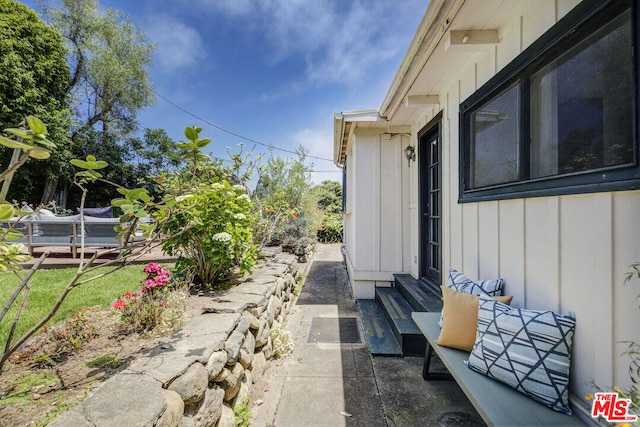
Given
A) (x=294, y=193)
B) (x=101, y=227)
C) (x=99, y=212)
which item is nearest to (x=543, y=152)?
(x=294, y=193)

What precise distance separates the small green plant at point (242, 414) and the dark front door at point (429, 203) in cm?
260

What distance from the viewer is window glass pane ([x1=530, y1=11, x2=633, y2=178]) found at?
1190mm

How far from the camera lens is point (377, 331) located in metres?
3.26

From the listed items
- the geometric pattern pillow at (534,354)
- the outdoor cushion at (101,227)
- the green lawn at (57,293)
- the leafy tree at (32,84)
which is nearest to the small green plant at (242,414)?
the geometric pattern pillow at (534,354)

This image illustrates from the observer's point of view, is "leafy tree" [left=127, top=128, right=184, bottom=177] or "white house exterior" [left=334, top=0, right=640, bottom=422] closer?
"white house exterior" [left=334, top=0, right=640, bottom=422]

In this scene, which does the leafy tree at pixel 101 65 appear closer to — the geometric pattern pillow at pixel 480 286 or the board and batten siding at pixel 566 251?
the board and batten siding at pixel 566 251

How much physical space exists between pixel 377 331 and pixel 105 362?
2634mm

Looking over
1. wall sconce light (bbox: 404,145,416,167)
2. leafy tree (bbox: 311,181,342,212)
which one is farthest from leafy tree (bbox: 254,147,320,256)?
leafy tree (bbox: 311,181,342,212)

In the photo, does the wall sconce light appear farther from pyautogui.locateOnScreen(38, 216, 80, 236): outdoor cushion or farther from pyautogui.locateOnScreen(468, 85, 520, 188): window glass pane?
pyautogui.locateOnScreen(38, 216, 80, 236): outdoor cushion

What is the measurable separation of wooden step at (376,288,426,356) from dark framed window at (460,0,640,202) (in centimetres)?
153

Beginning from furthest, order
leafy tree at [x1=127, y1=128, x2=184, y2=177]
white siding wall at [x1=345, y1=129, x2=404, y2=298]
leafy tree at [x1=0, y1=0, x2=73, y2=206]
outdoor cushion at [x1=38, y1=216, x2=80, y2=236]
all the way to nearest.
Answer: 1. leafy tree at [x1=127, y1=128, x2=184, y2=177]
2. leafy tree at [x1=0, y1=0, x2=73, y2=206]
3. outdoor cushion at [x1=38, y1=216, x2=80, y2=236]
4. white siding wall at [x1=345, y1=129, x2=404, y2=298]

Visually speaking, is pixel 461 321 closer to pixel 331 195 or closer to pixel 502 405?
pixel 502 405

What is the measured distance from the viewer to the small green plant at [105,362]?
5.53ft

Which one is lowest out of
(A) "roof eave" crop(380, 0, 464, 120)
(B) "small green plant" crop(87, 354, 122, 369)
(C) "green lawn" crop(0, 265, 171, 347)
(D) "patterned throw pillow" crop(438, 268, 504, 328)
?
(C) "green lawn" crop(0, 265, 171, 347)
